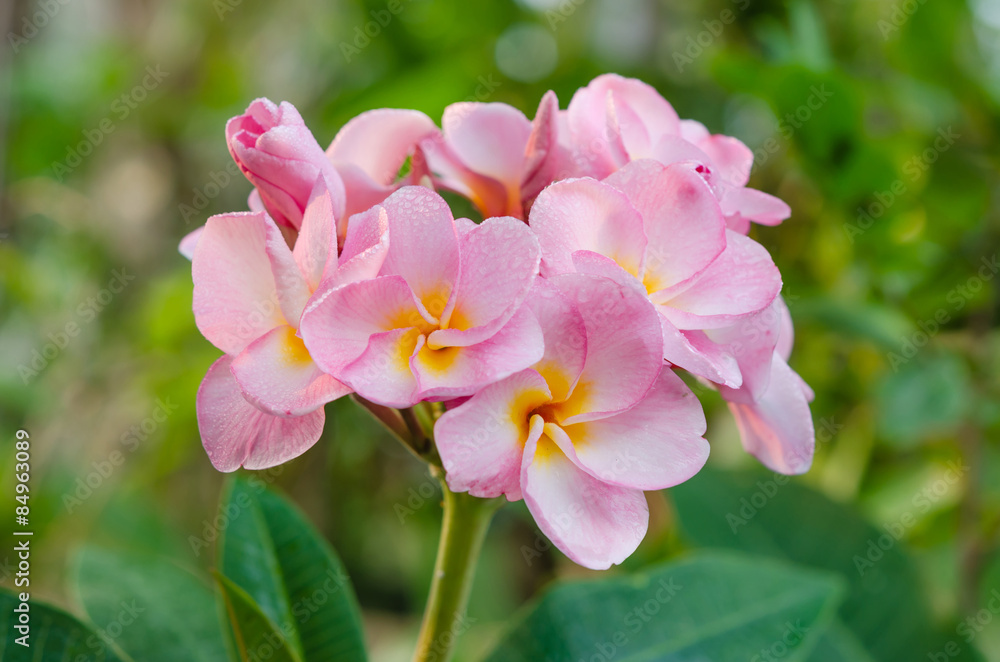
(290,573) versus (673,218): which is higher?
(673,218)

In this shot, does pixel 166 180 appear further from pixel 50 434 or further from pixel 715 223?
pixel 715 223

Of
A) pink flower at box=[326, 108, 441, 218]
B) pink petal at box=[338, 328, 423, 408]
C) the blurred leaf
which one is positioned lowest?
the blurred leaf

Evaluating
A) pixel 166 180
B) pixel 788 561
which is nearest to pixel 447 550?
pixel 788 561

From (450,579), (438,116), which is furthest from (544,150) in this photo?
(438,116)

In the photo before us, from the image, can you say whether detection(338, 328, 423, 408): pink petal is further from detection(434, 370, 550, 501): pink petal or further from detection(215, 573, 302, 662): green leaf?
detection(215, 573, 302, 662): green leaf

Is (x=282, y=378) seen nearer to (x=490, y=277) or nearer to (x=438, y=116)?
(x=490, y=277)

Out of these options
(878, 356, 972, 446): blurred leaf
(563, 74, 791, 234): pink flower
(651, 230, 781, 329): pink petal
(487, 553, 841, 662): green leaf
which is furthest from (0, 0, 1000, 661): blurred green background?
(651, 230, 781, 329): pink petal
